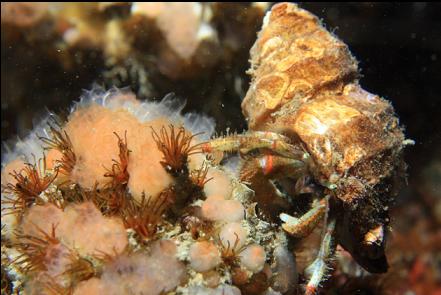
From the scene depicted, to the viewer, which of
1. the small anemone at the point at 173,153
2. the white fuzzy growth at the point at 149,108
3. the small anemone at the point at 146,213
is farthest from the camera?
the white fuzzy growth at the point at 149,108

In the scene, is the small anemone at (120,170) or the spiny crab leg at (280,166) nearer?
the small anemone at (120,170)

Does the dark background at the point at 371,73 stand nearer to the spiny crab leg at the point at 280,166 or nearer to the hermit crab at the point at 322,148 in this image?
the hermit crab at the point at 322,148

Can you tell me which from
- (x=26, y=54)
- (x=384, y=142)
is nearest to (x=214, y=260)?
(x=384, y=142)

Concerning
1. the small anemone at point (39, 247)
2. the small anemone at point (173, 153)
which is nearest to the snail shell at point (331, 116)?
the small anemone at point (173, 153)

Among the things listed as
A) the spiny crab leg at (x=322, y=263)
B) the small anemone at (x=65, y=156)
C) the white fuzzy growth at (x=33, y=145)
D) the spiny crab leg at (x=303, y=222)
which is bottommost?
the spiny crab leg at (x=322, y=263)

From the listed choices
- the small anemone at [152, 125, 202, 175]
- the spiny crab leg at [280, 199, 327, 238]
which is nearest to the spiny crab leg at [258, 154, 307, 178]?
the spiny crab leg at [280, 199, 327, 238]

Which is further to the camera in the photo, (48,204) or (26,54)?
(26,54)

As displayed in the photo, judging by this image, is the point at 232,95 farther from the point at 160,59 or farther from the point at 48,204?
the point at 48,204

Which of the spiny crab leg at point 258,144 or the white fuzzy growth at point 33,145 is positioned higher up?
the white fuzzy growth at point 33,145

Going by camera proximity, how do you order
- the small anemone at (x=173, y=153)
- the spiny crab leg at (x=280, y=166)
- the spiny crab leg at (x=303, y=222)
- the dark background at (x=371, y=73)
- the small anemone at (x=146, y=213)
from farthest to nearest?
the dark background at (x=371, y=73), the spiny crab leg at (x=280, y=166), the spiny crab leg at (x=303, y=222), the small anemone at (x=173, y=153), the small anemone at (x=146, y=213)
